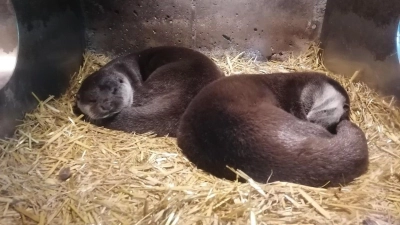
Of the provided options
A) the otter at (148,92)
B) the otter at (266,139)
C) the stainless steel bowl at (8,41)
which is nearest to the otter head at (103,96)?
the otter at (148,92)

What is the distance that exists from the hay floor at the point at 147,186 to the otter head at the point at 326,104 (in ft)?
0.84

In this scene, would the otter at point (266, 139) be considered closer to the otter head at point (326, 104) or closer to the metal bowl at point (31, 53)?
the otter head at point (326, 104)

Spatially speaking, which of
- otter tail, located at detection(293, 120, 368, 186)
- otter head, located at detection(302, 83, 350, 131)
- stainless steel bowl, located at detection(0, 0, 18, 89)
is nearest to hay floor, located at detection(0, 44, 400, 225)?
otter tail, located at detection(293, 120, 368, 186)

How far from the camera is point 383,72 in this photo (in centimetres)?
298

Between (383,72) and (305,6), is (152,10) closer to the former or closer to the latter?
(305,6)

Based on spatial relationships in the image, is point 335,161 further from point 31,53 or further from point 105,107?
point 31,53

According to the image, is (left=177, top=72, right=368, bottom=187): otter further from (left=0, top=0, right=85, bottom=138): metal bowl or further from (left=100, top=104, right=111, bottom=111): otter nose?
(left=0, top=0, right=85, bottom=138): metal bowl

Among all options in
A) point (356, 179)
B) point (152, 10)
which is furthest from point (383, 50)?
point (152, 10)

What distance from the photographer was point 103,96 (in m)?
3.08

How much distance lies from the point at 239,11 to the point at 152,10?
72 cm

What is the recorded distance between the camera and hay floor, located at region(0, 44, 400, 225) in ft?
6.64

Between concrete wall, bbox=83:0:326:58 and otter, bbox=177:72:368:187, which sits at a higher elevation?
concrete wall, bbox=83:0:326:58

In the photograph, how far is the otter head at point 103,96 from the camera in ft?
9.88

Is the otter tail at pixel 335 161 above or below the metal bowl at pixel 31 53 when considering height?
below
